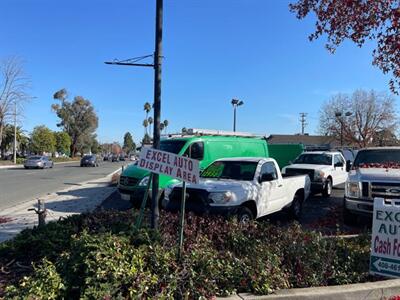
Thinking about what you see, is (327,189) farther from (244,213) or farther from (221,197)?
(221,197)

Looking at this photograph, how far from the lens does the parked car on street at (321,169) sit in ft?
51.9

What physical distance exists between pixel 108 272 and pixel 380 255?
2.78 m

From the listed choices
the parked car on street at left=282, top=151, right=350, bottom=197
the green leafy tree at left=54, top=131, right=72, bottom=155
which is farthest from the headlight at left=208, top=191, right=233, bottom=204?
the green leafy tree at left=54, top=131, right=72, bottom=155

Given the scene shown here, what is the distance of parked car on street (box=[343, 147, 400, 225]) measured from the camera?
887 cm

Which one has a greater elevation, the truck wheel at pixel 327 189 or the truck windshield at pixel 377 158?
the truck windshield at pixel 377 158

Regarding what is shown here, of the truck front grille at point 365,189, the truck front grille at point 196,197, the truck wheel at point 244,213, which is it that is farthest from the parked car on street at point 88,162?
the truck front grille at point 365,189

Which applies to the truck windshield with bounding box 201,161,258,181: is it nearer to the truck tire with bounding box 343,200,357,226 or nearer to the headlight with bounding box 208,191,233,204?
the headlight with bounding box 208,191,233,204

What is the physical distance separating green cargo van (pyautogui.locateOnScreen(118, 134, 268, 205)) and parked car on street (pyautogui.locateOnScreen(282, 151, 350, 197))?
2812 mm

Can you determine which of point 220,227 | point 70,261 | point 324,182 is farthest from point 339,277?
point 324,182

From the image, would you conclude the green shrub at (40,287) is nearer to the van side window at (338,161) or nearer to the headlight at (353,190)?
the headlight at (353,190)

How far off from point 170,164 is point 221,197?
11.3 feet

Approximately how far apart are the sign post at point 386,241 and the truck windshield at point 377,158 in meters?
6.19

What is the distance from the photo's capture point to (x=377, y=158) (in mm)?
11039

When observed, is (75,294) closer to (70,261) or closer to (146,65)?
(70,261)
